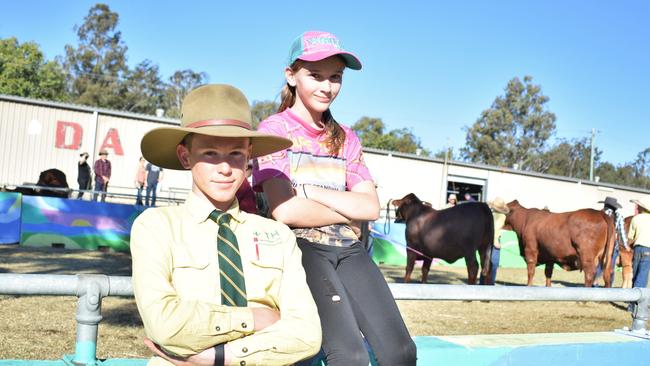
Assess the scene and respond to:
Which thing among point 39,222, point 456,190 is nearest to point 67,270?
point 39,222

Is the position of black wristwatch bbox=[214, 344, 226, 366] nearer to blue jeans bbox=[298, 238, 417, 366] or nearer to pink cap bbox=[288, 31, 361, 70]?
blue jeans bbox=[298, 238, 417, 366]

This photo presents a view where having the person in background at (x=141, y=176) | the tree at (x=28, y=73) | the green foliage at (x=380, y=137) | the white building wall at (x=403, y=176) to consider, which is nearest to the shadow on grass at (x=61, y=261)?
the person in background at (x=141, y=176)

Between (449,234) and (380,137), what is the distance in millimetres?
62604

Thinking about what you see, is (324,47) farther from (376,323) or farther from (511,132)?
(511,132)

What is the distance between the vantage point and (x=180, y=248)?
2137 mm

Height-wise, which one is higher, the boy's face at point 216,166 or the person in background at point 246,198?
the boy's face at point 216,166

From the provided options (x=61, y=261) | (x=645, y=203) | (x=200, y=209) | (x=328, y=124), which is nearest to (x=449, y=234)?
(x=645, y=203)

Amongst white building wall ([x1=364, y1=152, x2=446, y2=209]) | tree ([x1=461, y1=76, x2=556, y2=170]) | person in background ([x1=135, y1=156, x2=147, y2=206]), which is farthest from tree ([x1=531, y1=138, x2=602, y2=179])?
person in background ([x1=135, y1=156, x2=147, y2=206])

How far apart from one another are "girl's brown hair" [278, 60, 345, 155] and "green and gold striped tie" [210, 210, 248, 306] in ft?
2.93

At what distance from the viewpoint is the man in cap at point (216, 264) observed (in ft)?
6.50

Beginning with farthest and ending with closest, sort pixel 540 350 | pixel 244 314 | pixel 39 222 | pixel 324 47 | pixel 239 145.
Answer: pixel 39 222
pixel 540 350
pixel 324 47
pixel 239 145
pixel 244 314

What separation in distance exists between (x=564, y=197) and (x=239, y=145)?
42178 mm

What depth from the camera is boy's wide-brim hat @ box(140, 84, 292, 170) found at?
220cm

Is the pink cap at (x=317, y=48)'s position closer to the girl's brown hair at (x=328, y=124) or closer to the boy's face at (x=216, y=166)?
the girl's brown hair at (x=328, y=124)
